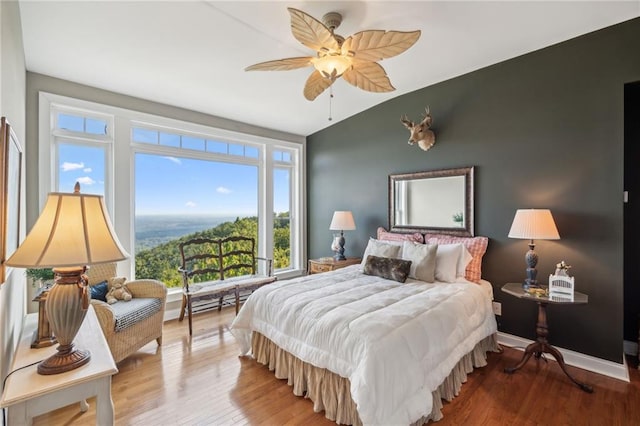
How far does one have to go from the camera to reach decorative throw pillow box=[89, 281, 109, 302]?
9.27 feet

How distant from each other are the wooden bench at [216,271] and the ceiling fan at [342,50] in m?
2.54

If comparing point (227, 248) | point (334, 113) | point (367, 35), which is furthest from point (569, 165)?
point (227, 248)

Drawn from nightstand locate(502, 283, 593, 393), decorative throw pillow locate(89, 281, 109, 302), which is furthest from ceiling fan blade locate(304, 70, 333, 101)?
decorative throw pillow locate(89, 281, 109, 302)

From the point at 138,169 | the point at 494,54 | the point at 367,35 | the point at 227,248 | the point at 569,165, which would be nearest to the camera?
the point at 367,35

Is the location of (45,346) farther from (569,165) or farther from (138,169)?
(569,165)

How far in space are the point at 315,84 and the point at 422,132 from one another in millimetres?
1745

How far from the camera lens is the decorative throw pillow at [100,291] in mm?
2824

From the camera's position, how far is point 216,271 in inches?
161

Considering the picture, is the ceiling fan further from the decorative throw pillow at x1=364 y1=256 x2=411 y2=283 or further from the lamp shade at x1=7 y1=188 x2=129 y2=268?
the decorative throw pillow at x1=364 y1=256 x2=411 y2=283

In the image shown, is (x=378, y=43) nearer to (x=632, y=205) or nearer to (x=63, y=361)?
(x=63, y=361)

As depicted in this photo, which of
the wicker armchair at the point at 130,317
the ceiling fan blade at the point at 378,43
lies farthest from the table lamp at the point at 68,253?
the ceiling fan blade at the point at 378,43

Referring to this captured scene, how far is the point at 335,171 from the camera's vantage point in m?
5.05

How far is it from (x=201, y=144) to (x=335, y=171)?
215cm

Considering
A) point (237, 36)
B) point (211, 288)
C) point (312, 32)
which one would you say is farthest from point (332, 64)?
point (211, 288)
